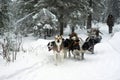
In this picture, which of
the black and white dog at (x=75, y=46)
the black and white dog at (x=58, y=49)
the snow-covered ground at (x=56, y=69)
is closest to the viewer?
the snow-covered ground at (x=56, y=69)

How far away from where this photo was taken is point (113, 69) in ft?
33.1

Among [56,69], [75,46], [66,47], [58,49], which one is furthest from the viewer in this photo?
[66,47]

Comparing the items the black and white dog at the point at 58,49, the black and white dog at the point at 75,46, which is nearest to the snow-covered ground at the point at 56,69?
the black and white dog at the point at 58,49

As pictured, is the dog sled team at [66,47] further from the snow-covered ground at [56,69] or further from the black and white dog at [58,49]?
the snow-covered ground at [56,69]

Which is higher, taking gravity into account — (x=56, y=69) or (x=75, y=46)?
(x=75, y=46)

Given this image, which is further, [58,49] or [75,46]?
[75,46]

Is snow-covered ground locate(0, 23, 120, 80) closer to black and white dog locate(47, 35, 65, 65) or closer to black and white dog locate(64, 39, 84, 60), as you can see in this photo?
black and white dog locate(47, 35, 65, 65)

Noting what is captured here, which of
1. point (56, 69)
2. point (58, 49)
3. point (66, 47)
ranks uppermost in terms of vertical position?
point (58, 49)

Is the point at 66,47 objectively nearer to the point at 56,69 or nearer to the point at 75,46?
the point at 75,46

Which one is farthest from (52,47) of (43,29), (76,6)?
(76,6)

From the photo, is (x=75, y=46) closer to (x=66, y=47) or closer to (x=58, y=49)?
(x=66, y=47)

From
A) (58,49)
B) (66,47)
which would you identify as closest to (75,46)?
(66,47)

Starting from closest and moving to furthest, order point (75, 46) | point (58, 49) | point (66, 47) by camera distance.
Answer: point (58, 49)
point (75, 46)
point (66, 47)

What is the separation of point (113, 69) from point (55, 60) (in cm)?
263
